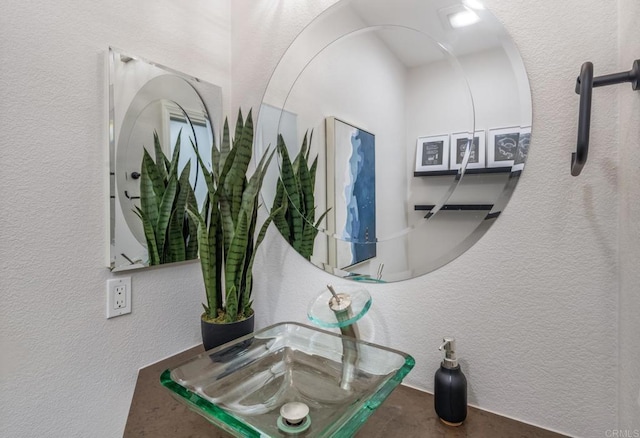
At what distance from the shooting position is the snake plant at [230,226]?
3.22 feet

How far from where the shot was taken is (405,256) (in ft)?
2.96

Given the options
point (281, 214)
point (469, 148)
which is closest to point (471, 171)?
point (469, 148)

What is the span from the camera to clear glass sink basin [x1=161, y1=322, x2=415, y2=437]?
64cm

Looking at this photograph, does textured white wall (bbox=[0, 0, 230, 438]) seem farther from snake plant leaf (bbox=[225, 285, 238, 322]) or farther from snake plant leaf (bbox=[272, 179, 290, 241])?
snake plant leaf (bbox=[272, 179, 290, 241])

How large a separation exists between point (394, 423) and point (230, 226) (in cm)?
70

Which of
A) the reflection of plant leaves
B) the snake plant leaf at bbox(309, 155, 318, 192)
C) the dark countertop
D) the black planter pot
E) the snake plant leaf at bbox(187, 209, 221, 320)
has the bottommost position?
the dark countertop

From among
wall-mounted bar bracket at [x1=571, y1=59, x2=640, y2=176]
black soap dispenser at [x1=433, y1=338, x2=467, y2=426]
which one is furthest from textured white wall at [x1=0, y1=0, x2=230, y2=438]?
wall-mounted bar bracket at [x1=571, y1=59, x2=640, y2=176]

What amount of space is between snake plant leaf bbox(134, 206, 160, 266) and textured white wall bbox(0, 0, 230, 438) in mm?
71

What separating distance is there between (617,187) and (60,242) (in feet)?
4.39

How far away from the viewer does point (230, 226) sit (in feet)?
3.27

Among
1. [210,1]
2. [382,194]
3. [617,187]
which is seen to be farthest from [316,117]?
[617,187]

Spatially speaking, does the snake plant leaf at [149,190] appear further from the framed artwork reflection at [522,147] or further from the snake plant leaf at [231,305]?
the framed artwork reflection at [522,147]

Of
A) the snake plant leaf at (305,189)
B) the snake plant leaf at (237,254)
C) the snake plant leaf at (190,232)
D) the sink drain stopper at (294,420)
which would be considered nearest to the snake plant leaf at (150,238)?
the snake plant leaf at (190,232)

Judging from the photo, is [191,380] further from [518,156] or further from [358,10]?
[358,10]
